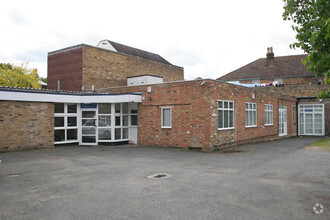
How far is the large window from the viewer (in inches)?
595

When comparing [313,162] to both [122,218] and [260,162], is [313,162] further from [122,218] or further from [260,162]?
[122,218]

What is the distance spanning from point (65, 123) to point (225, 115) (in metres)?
8.78

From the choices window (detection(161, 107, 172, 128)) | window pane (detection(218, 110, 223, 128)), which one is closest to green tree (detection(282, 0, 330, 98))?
window pane (detection(218, 110, 223, 128))

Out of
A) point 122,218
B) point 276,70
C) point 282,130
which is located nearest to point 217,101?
point 122,218

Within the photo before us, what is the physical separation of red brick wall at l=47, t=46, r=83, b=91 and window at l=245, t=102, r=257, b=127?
473 inches

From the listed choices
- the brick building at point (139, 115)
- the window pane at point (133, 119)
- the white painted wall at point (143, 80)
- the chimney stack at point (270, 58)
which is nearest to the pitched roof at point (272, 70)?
the chimney stack at point (270, 58)

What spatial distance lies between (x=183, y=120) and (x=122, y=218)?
9.84m

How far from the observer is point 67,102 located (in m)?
15.4

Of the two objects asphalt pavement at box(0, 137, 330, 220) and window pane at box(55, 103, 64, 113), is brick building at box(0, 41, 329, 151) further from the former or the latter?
asphalt pavement at box(0, 137, 330, 220)

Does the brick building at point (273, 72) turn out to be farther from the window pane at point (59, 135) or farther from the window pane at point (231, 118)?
the window pane at point (59, 135)

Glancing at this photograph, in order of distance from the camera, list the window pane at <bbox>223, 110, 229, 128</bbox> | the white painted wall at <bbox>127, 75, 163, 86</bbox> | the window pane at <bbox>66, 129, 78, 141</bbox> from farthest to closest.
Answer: the white painted wall at <bbox>127, 75, 163, 86</bbox> → the window pane at <bbox>66, 129, 78, 141</bbox> → the window pane at <bbox>223, 110, 229, 128</bbox>

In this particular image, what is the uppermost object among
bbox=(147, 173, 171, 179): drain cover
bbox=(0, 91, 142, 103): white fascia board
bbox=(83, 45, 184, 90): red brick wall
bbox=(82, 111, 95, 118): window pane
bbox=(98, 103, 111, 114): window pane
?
bbox=(83, 45, 184, 90): red brick wall

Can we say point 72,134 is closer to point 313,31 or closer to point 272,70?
point 313,31

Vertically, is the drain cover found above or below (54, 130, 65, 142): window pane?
below
